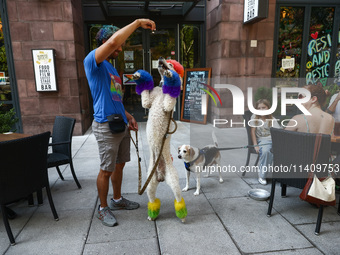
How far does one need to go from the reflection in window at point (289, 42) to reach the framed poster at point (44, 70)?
610 centimetres

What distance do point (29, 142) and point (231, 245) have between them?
2.08 meters

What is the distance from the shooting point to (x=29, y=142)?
2295 millimetres

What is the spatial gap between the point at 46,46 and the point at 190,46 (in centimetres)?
417

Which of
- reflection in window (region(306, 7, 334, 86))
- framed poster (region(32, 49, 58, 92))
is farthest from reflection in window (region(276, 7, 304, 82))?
framed poster (region(32, 49, 58, 92))

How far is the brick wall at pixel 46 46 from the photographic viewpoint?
5621 mm

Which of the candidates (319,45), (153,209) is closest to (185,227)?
(153,209)

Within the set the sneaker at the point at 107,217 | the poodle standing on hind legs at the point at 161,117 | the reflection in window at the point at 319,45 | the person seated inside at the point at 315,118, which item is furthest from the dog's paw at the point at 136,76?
the reflection in window at the point at 319,45

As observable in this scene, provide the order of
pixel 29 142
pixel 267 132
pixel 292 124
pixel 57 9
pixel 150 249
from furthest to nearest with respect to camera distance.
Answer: pixel 57 9 → pixel 267 132 → pixel 292 124 → pixel 29 142 → pixel 150 249

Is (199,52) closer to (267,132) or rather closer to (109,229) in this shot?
(267,132)

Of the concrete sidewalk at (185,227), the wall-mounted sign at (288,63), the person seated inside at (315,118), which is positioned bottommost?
the concrete sidewalk at (185,227)

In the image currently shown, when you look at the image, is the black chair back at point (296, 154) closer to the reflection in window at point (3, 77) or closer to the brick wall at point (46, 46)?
the brick wall at point (46, 46)

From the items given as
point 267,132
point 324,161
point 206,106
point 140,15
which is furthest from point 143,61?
point 324,161

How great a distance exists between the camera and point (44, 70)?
5.77 meters

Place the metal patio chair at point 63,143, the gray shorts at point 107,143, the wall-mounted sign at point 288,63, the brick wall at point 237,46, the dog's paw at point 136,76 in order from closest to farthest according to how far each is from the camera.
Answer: the dog's paw at point 136,76 < the gray shorts at point 107,143 < the metal patio chair at point 63,143 < the brick wall at point 237,46 < the wall-mounted sign at point 288,63
